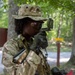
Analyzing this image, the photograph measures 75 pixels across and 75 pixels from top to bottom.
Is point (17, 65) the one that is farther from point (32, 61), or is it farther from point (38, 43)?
point (38, 43)

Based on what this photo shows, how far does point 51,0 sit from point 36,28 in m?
2.89

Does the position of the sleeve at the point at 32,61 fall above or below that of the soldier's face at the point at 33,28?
below

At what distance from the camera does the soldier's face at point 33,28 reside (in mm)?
2254

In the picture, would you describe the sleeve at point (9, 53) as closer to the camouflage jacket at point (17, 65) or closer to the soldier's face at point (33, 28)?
the camouflage jacket at point (17, 65)

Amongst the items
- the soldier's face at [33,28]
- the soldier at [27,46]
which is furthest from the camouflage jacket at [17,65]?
the soldier's face at [33,28]

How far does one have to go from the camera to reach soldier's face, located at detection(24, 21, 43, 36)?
2.25 m

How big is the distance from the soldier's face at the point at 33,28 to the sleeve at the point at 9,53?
169mm

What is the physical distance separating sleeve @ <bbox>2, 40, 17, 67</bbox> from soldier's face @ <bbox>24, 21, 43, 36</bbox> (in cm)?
17

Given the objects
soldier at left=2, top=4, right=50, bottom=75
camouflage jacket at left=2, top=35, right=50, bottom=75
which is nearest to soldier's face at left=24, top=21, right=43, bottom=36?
soldier at left=2, top=4, right=50, bottom=75

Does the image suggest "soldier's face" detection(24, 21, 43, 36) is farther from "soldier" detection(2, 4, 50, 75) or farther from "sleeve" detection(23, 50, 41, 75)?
"sleeve" detection(23, 50, 41, 75)

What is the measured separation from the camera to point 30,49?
216 centimetres

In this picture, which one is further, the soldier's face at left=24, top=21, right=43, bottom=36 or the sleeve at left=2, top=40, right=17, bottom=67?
the soldier's face at left=24, top=21, right=43, bottom=36

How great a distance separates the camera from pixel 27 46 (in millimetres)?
2305

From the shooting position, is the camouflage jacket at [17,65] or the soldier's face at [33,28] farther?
the soldier's face at [33,28]
